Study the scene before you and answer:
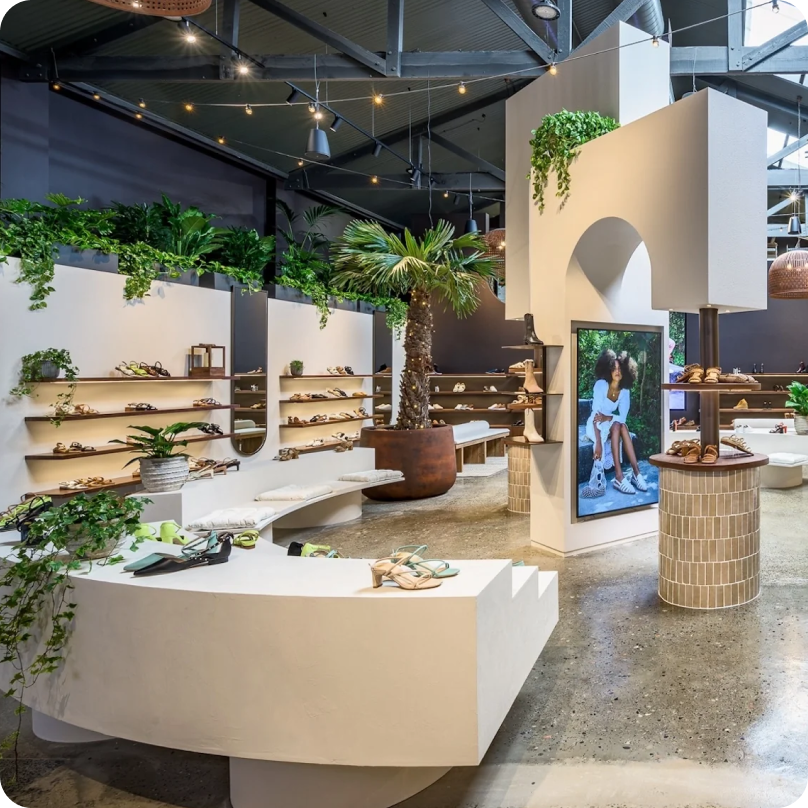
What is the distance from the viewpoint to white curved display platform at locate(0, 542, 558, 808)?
6.54 feet

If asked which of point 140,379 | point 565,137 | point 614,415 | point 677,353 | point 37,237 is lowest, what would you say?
point 614,415

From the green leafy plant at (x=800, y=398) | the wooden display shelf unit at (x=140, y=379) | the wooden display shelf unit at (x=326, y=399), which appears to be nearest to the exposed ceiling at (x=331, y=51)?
the wooden display shelf unit at (x=140, y=379)

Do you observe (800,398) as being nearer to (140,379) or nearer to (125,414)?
(140,379)

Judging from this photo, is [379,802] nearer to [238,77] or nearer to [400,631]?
[400,631]

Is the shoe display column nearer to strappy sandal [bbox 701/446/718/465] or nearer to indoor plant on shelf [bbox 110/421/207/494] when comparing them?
strappy sandal [bbox 701/446/718/465]

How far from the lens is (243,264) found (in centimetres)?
864

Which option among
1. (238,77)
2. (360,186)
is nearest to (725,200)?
(238,77)

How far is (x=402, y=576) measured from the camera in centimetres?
214

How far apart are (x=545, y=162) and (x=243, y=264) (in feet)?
15.4

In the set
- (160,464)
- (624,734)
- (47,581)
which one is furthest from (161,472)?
(624,734)

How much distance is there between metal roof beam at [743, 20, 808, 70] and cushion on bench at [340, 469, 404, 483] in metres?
6.17

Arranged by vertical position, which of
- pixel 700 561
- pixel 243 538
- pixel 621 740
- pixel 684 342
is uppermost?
pixel 684 342

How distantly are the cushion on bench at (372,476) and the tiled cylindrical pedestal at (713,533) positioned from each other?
10.7ft

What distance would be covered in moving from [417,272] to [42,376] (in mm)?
4122
